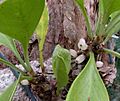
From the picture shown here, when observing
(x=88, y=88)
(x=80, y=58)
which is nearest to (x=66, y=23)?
(x=80, y=58)

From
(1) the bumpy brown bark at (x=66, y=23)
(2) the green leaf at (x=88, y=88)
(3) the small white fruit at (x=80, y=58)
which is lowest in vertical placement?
(2) the green leaf at (x=88, y=88)

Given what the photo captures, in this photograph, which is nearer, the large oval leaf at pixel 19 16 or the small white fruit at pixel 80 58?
the large oval leaf at pixel 19 16

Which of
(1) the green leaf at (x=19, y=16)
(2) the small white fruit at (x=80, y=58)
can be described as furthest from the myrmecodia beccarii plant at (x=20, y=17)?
(2) the small white fruit at (x=80, y=58)

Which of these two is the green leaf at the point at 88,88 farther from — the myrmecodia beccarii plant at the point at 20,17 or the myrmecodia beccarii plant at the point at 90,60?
the myrmecodia beccarii plant at the point at 20,17

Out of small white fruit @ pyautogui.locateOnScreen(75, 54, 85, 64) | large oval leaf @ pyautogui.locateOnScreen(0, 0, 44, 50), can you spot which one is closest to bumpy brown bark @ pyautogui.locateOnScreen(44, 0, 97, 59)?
small white fruit @ pyautogui.locateOnScreen(75, 54, 85, 64)

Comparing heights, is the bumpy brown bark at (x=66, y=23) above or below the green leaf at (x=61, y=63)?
above

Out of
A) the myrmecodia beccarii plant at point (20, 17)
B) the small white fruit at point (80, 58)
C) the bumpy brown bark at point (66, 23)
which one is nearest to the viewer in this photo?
the myrmecodia beccarii plant at point (20, 17)

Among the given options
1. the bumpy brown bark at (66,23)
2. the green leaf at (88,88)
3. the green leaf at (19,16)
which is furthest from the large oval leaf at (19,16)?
the bumpy brown bark at (66,23)

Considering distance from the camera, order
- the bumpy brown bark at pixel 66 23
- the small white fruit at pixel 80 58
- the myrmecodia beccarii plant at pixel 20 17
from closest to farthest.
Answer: the myrmecodia beccarii plant at pixel 20 17 → the small white fruit at pixel 80 58 → the bumpy brown bark at pixel 66 23

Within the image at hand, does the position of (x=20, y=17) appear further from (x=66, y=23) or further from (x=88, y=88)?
(x=66, y=23)
